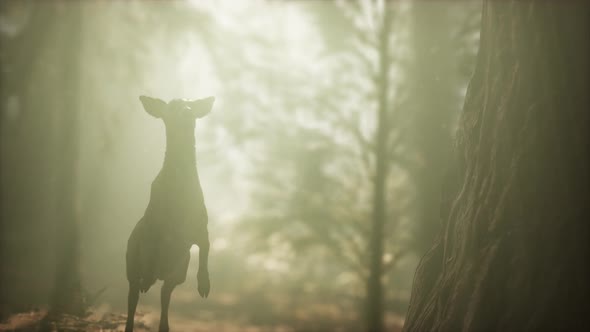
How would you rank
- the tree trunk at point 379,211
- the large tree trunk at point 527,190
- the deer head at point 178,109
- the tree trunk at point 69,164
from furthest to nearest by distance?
Answer: the tree trunk at point 69,164
the tree trunk at point 379,211
the deer head at point 178,109
the large tree trunk at point 527,190

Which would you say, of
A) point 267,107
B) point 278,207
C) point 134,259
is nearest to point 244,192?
point 278,207

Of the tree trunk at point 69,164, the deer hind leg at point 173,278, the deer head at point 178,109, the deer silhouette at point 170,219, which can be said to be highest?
the tree trunk at point 69,164

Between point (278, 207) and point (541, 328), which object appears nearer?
point (541, 328)

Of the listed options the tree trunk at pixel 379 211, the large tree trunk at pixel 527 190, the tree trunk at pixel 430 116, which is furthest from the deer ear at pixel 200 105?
the tree trunk at pixel 379 211

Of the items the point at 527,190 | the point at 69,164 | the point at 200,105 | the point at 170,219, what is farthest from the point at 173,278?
the point at 69,164

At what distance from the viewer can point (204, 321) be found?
34.6 feet

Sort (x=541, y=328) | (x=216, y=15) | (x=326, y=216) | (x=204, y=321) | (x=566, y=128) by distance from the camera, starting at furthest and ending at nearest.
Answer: (x=204, y=321), (x=216, y=15), (x=326, y=216), (x=566, y=128), (x=541, y=328)

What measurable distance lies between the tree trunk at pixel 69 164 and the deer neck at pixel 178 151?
586 cm

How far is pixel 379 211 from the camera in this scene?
7.66 m

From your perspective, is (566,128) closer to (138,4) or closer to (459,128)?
(459,128)

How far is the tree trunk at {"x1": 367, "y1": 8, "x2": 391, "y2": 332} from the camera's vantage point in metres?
7.54

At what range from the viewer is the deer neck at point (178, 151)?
101 inches

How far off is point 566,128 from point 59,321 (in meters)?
3.70

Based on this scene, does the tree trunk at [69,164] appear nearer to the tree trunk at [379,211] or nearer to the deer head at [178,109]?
the tree trunk at [379,211]
